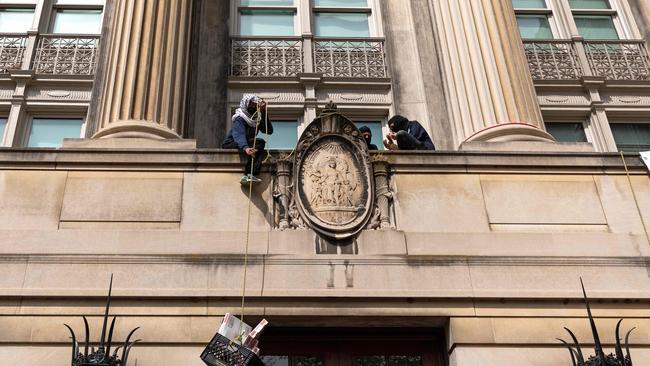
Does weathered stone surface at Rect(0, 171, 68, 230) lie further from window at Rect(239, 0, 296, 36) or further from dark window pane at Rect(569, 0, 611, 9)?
dark window pane at Rect(569, 0, 611, 9)

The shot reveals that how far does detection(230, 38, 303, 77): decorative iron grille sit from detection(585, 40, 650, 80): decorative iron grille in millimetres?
7344

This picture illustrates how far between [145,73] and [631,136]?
11.3 meters

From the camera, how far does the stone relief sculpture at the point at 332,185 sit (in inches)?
351

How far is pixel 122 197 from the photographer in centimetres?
908

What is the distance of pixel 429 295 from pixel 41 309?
16.2 feet

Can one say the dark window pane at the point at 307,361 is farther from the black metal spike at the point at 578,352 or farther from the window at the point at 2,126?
the window at the point at 2,126

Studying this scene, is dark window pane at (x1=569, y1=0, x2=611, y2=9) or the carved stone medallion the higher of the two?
dark window pane at (x1=569, y1=0, x2=611, y2=9)

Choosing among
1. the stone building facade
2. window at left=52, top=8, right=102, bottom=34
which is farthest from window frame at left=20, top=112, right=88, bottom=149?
window at left=52, top=8, right=102, bottom=34

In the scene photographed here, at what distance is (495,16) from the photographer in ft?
40.1

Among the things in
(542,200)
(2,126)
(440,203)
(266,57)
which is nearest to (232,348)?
(440,203)

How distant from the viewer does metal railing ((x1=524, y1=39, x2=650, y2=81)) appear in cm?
1555

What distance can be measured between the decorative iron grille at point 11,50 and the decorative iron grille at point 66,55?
370 millimetres

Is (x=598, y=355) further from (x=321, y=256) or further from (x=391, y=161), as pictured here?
(x=391, y=161)

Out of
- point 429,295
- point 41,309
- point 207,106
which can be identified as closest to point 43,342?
point 41,309
